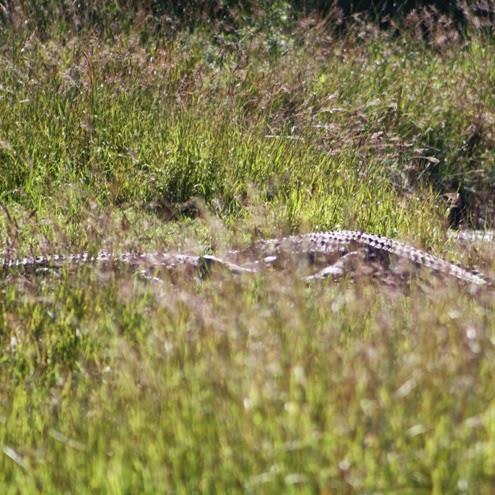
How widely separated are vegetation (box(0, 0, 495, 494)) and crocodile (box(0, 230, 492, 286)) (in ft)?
0.27

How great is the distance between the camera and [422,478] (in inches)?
79.1

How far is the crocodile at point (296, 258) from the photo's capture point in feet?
11.6

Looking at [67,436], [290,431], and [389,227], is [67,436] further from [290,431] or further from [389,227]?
[389,227]

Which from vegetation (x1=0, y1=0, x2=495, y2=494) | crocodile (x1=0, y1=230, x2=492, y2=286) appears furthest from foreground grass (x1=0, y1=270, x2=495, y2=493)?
crocodile (x1=0, y1=230, x2=492, y2=286)

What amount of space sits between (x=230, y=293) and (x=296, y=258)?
92 centimetres

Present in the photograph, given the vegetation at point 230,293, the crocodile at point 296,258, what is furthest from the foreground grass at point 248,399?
the crocodile at point 296,258

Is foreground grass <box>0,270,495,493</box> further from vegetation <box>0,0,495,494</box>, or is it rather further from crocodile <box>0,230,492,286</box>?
crocodile <box>0,230,492,286</box>

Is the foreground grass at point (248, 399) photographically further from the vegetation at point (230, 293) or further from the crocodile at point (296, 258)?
A: the crocodile at point (296, 258)

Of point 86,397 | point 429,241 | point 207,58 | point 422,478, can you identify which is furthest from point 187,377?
point 207,58

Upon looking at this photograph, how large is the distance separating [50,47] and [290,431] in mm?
4960

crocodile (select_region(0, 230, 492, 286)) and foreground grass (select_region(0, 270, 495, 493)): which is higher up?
foreground grass (select_region(0, 270, 495, 493))

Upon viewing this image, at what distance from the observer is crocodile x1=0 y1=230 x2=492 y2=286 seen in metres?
3.53

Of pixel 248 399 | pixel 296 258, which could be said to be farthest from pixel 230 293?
pixel 296 258

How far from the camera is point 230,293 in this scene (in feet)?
9.55
